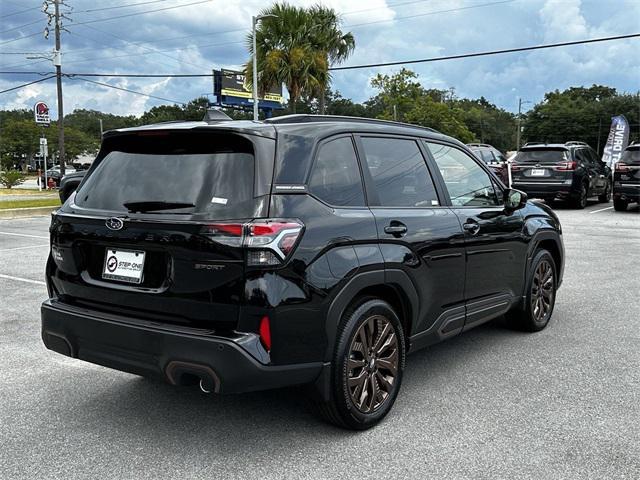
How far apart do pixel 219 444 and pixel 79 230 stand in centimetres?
141

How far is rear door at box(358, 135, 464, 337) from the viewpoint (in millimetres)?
3666

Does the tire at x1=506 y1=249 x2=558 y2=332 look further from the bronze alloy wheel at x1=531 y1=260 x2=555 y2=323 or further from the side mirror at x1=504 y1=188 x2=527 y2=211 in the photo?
the side mirror at x1=504 y1=188 x2=527 y2=211

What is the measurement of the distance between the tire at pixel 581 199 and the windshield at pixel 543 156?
1.02 metres

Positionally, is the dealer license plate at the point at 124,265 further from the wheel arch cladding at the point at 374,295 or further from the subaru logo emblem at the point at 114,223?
the wheel arch cladding at the point at 374,295

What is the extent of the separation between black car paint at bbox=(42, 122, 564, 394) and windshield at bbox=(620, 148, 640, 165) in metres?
14.6

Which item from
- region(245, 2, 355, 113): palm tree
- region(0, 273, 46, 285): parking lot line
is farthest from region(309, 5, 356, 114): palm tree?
region(0, 273, 46, 285): parking lot line

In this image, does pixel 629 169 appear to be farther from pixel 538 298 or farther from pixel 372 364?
pixel 372 364

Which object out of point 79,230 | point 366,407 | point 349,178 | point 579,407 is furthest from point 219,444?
point 579,407

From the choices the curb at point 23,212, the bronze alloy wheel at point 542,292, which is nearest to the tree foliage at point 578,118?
the curb at point 23,212

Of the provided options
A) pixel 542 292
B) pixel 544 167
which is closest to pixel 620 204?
pixel 544 167

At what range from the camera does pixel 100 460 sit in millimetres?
3131

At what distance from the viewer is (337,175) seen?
348 cm

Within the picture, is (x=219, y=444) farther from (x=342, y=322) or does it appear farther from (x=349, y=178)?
(x=349, y=178)

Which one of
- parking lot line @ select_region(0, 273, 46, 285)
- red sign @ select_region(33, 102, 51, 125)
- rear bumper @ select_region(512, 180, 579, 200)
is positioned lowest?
parking lot line @ select_region(0, 273, 46, 285)
